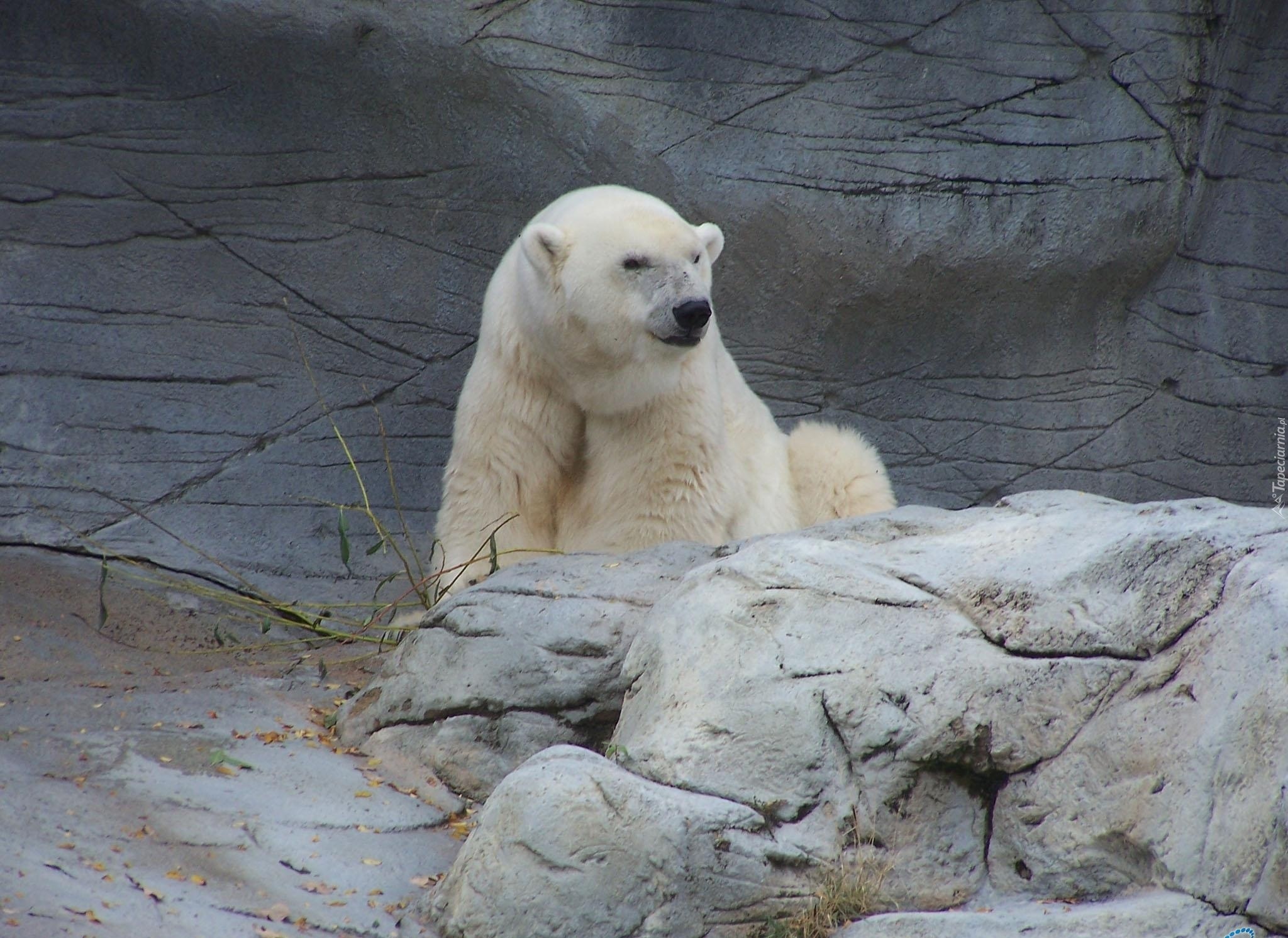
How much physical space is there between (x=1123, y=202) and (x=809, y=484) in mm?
2081

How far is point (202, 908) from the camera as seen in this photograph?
248cm

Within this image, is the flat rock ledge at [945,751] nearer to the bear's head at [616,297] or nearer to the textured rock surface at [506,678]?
the textured rock surface at [506,678]

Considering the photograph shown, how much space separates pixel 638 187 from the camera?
557cm

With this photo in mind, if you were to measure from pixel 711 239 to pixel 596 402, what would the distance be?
2.12ft

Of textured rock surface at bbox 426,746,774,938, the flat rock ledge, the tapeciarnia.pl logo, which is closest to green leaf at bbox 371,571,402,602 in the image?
the flat rock ledge

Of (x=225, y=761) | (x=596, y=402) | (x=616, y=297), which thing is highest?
(x=616, y=297)

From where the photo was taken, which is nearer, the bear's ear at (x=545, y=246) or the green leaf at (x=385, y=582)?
the bear's ear at (x=545, y=246)

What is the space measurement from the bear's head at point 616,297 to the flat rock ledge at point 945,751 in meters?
1.02

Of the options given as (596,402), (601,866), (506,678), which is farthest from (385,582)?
(601,866)

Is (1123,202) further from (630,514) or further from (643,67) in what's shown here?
(630,514)

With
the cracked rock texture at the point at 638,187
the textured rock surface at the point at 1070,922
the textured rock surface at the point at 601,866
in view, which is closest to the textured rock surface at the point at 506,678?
the textured rock surface at the point at 601,866

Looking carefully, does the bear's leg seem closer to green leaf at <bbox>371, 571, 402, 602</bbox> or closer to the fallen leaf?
green leaf at <bbox>371, 571, 402, 602</bbox>

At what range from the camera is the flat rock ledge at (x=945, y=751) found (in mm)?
2309

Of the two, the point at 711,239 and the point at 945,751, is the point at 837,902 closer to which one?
the point at 945,751
